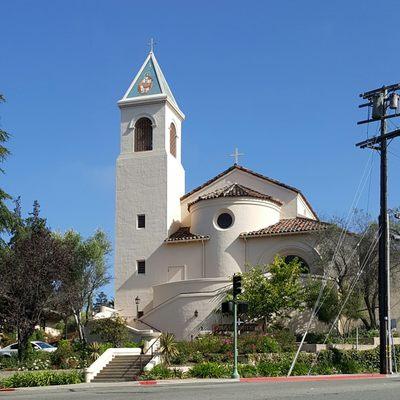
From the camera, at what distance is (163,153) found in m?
45.3

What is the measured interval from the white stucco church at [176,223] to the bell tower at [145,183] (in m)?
0.06

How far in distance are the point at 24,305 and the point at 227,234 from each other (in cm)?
1408

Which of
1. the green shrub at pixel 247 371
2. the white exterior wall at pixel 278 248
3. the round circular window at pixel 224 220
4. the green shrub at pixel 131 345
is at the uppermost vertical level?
the round circular window at pixel 224 220

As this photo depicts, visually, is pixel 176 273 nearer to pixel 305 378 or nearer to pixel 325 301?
pixel 325 301

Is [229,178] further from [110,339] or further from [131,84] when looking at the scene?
[110,339]

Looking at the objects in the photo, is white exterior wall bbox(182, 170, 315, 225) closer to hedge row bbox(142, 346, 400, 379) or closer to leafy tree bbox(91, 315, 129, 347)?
leafy tree bbox(91, 315, 129, 347)

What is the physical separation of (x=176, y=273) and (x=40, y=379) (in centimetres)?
1695

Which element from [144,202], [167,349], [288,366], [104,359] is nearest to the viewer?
[288,366]

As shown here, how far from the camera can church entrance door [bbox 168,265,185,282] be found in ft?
143

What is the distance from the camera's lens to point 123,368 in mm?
30812

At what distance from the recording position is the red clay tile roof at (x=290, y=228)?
40.5 metres

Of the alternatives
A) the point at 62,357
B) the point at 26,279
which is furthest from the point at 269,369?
the point at 26,279

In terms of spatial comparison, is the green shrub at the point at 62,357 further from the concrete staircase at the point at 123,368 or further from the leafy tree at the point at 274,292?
the leafy tree at the point at 274,292

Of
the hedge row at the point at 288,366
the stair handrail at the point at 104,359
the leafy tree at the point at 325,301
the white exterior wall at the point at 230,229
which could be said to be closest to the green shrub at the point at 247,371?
the hedge row at the point at 288,366
